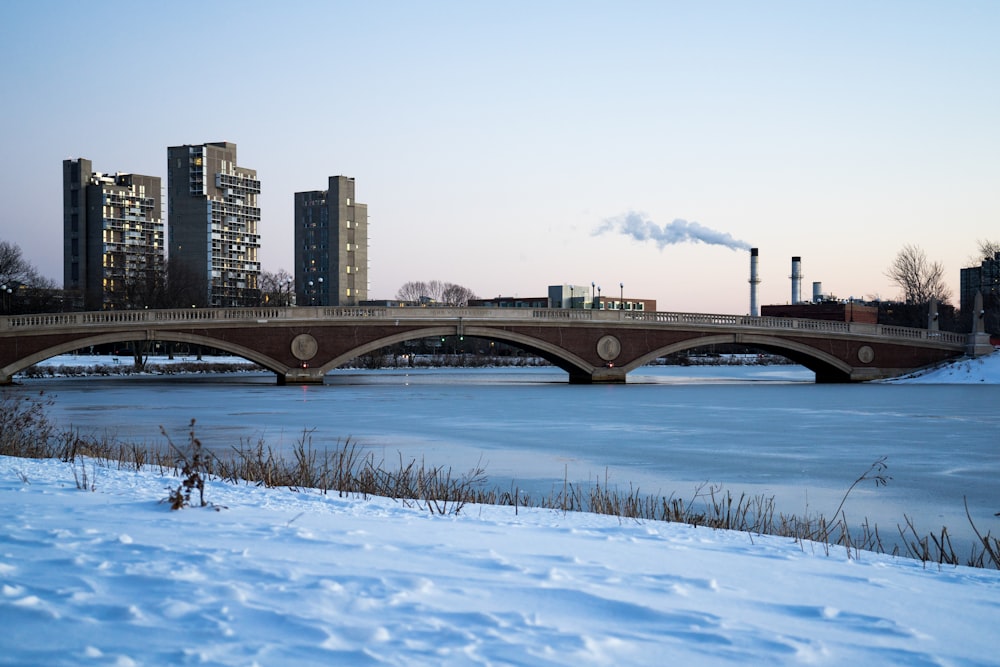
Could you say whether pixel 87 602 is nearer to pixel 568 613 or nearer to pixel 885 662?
pixel 568 613

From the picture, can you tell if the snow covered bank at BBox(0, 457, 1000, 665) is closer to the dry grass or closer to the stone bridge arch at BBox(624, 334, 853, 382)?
the dry grass

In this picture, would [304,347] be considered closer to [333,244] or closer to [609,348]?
[609,348]

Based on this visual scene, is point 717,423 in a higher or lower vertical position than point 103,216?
lower

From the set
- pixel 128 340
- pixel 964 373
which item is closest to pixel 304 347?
pixel 128 340

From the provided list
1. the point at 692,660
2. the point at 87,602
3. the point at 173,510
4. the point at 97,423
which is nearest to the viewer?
the point at 692,660

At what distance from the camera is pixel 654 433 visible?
77.9ft

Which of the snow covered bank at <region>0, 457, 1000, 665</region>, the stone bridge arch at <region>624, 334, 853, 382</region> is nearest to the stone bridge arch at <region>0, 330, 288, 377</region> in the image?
the stone bridge arch at <region>624, 334, 853, 382</region>

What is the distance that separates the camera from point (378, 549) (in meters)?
6.49

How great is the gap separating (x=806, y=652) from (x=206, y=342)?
49.5 m

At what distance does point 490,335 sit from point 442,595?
168 ft

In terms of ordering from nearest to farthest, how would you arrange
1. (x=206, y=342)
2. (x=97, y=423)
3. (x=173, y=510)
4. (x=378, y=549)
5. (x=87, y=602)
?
(x=87, y=602) < (x=378, y=549) < (x=173, y=510) < (x=97, y=423) < (x=206, y=342)

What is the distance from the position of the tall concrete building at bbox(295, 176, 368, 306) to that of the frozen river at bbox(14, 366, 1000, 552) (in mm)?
137006

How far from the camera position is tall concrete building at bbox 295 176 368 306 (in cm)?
18038

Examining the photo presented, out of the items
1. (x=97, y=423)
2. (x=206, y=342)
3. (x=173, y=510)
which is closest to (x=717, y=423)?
(x=97, y=423)
